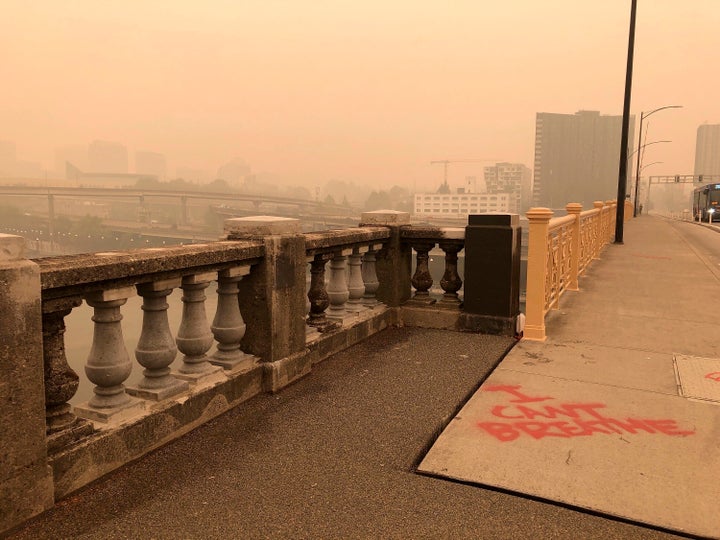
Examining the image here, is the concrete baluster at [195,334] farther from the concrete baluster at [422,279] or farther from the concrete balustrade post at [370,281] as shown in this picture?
the concrete baluster at [422,279]

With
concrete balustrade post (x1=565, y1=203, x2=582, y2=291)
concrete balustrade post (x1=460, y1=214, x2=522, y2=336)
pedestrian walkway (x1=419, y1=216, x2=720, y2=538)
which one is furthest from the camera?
concrete balustrade post (x1=565, y1=203, x2=582, y2=291)

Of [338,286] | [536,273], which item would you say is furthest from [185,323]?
[536,273]

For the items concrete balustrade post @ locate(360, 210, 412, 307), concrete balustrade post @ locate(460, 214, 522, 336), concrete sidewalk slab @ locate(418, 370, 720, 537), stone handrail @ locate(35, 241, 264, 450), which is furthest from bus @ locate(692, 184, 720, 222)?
stone handrail @ locate(35, 241, 264, 450)

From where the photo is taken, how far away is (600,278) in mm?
11875

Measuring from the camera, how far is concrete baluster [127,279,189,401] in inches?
144

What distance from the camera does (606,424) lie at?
13.3 ft

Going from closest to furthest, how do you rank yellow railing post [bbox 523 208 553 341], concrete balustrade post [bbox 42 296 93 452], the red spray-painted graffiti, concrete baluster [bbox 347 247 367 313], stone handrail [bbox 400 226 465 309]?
concrete balustrade post [bbox 42 296 93 452] < the red spray-painted graffiti < concrete baluster [bbox 347 247 367 313] < yellow railing post [bbox 523 208 553 341] < stone handrail [bbox 400 226 465 309]

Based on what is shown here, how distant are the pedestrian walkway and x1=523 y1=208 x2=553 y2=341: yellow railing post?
0.75 ft

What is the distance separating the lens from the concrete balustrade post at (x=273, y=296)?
14.9ft

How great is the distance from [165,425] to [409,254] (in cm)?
425

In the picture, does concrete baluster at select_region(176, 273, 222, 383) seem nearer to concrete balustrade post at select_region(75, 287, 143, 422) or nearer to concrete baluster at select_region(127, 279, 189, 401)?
concrete baluster at select_region(127, 279, 189, 401)

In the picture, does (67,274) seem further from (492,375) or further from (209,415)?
(492,375)

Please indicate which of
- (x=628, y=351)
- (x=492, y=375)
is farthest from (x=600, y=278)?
(x=492, y=375)

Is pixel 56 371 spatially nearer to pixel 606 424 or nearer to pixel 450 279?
pixel 606 424
